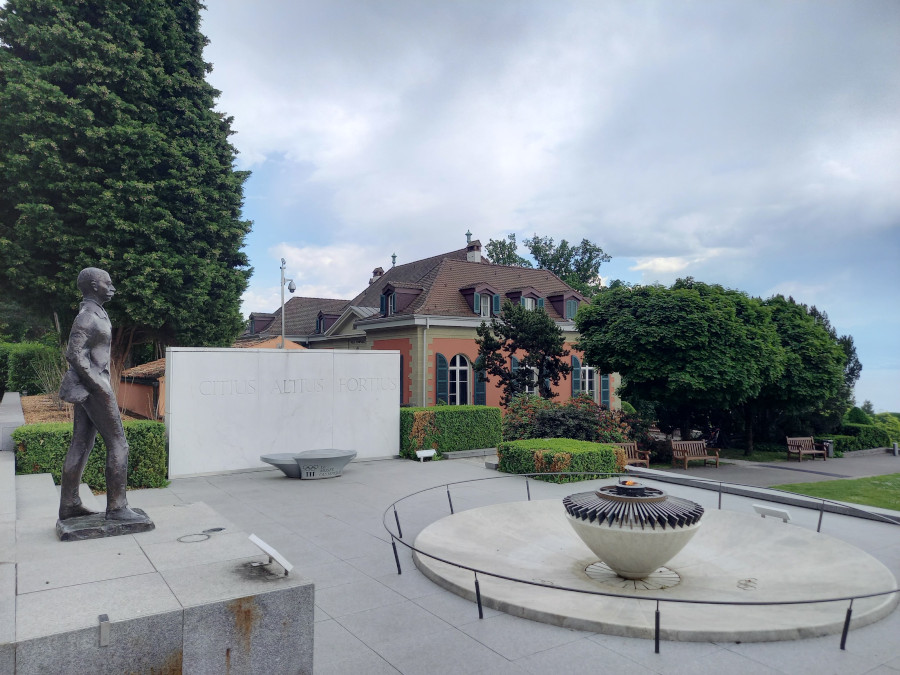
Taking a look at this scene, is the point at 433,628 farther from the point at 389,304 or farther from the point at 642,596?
the point at 389,304

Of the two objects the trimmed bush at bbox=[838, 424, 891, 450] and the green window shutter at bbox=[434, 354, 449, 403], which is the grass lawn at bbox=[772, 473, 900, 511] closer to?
the trimmed bush at bbox=[838, 424, 891, 450]

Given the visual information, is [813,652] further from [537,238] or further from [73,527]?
[537,238]

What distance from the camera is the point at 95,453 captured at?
12.8 meters

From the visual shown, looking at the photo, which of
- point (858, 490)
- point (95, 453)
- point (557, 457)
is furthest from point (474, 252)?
point (95, 453)

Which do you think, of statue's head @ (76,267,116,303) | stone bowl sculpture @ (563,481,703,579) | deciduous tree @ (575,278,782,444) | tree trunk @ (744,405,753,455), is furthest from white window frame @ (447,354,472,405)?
statue's head @ (76,267,116,303)

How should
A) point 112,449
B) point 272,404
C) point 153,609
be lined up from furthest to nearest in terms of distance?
point 272,404
point 112,449
point 153,609

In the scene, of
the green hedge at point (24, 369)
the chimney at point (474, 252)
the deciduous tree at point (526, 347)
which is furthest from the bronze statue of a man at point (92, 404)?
the chimney at point (474, 252)

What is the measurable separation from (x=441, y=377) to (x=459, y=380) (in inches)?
54.6

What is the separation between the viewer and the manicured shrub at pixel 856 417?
33.3 meters

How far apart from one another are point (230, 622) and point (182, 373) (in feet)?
37.4

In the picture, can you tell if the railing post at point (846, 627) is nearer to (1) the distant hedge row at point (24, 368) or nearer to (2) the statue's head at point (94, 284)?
(2) the statue's head at point (94, 284)

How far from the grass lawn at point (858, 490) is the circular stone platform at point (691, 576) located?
7501mm

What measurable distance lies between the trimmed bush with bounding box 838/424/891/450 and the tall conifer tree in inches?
1192

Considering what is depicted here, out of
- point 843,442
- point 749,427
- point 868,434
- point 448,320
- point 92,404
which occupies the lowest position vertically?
point 843,442
